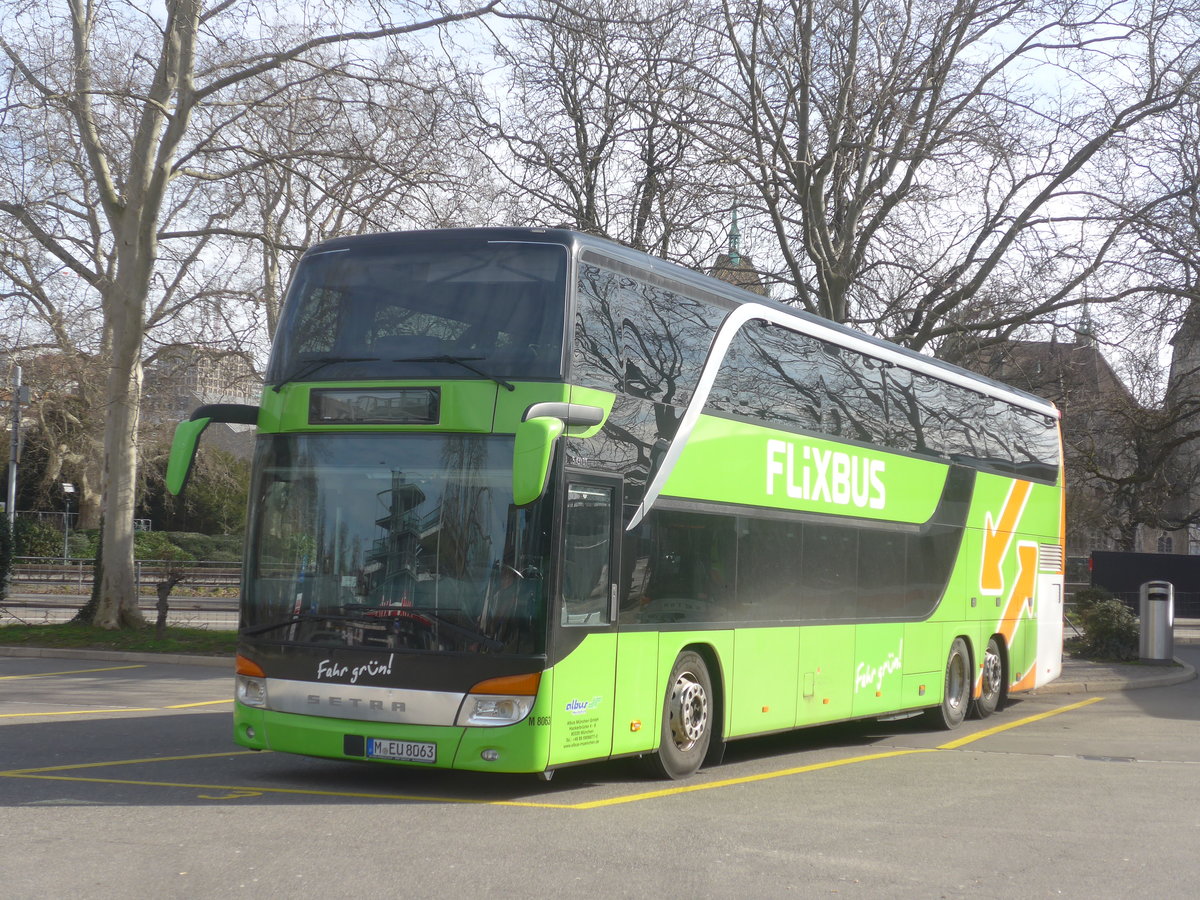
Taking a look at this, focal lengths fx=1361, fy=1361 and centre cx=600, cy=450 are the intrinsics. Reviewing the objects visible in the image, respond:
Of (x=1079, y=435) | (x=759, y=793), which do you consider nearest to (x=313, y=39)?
(x=759, y=793)

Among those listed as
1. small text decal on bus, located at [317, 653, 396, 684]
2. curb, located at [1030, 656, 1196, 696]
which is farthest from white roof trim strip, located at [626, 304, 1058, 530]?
curb, located at [1030, 656, 1196, 696]

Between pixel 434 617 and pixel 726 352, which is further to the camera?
pixel 726 352

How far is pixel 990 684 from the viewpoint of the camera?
17.1m

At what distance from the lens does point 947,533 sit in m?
A: 15.4

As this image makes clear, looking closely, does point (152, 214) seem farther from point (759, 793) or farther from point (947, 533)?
point (759, 793)

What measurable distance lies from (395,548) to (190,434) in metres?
1.74

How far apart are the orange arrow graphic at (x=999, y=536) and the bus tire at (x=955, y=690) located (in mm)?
879

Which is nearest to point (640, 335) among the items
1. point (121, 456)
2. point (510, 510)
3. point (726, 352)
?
point (726, 352)

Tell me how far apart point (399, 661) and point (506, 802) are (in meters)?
1.19

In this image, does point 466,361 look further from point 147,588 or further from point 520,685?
point 147,588

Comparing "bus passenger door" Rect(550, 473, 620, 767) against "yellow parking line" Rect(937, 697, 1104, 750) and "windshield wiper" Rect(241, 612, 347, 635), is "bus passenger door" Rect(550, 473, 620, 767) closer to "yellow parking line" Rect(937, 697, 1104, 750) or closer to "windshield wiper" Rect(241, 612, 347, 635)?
"windshield wiper" Rect(241, 612, 347, 635)

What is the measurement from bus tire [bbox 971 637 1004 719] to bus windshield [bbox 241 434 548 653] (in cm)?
936

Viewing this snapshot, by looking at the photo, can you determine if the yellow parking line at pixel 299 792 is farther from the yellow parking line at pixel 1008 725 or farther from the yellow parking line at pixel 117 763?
the yellow parking line at pixel 1008 725

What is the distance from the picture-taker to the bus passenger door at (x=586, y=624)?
9164 mm
